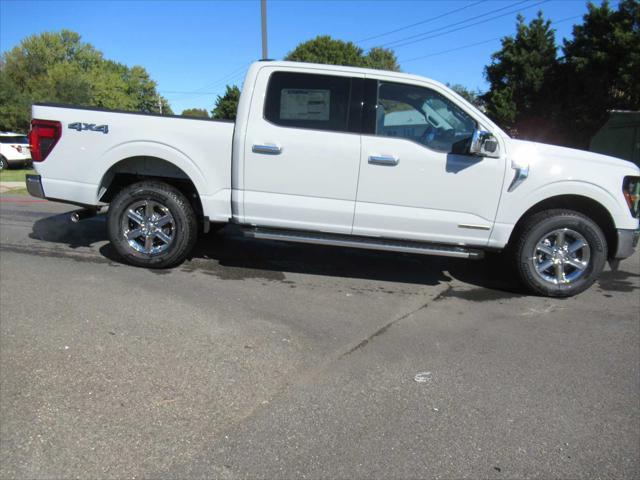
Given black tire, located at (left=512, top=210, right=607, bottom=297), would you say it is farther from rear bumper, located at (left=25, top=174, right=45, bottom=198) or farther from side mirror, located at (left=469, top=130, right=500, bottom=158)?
rear bumper, located at (left=25, top=174, right=45, bottom=198)

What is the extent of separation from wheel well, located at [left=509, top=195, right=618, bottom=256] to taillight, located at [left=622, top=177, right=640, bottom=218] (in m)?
0.22

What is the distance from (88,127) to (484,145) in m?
3.96

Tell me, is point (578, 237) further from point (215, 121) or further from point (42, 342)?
point (42, 342)

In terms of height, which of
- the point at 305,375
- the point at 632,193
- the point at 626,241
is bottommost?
the point at 305,375

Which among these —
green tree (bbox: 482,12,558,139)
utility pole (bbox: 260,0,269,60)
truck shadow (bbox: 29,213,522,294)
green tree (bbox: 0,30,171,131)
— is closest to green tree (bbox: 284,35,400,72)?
green tree (bbox: 0,30,171,131)

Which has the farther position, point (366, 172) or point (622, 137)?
point (622, 137)

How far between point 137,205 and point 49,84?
55620mm

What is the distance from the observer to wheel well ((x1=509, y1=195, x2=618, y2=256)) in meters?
5.02

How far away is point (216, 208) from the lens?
5.13 metres

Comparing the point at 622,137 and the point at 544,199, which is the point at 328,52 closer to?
the point at 622,137

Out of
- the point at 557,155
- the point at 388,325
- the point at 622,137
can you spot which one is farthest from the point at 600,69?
the point at 388,325

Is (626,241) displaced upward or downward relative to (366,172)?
downward

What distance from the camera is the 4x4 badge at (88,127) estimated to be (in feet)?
16.6

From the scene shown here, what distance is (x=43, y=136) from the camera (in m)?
5.12
